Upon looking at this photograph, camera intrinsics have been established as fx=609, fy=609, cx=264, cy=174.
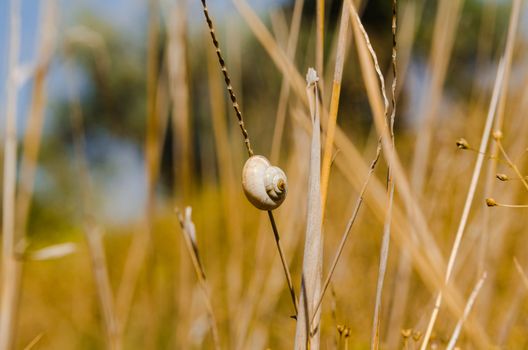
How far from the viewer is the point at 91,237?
0.70m

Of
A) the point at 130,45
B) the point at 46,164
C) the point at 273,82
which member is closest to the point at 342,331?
the point at 273,82

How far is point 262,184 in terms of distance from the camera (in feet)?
0.94

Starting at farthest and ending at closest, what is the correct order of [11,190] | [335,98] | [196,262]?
[11,190]
[196,262]
[335,98]

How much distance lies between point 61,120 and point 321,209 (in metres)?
10.4

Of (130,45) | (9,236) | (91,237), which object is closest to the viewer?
(9,236)

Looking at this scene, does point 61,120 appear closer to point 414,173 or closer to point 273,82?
point 273,82

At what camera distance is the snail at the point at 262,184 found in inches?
11.3

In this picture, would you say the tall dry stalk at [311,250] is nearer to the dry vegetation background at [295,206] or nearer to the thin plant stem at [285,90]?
Answer: the dry vegetation background at [295,206]

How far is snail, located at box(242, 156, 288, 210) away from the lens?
287mm

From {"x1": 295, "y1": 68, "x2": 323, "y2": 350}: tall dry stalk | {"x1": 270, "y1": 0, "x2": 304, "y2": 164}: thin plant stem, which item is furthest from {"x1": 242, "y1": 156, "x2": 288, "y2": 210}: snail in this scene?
{"x1": 270, "y1": 0, "x2": 304, "y2": 164}: thin plant stem

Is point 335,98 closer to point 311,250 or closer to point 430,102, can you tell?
point 311,250

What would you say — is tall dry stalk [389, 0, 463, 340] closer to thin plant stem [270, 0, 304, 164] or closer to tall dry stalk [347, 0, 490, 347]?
thin plant stem [270, 0, 304, 164]

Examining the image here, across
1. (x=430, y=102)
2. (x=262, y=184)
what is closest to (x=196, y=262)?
(x=262, y=184)

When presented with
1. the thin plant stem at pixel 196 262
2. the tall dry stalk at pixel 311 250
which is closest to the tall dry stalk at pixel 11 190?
the thin plant stem at pixel 196 262
